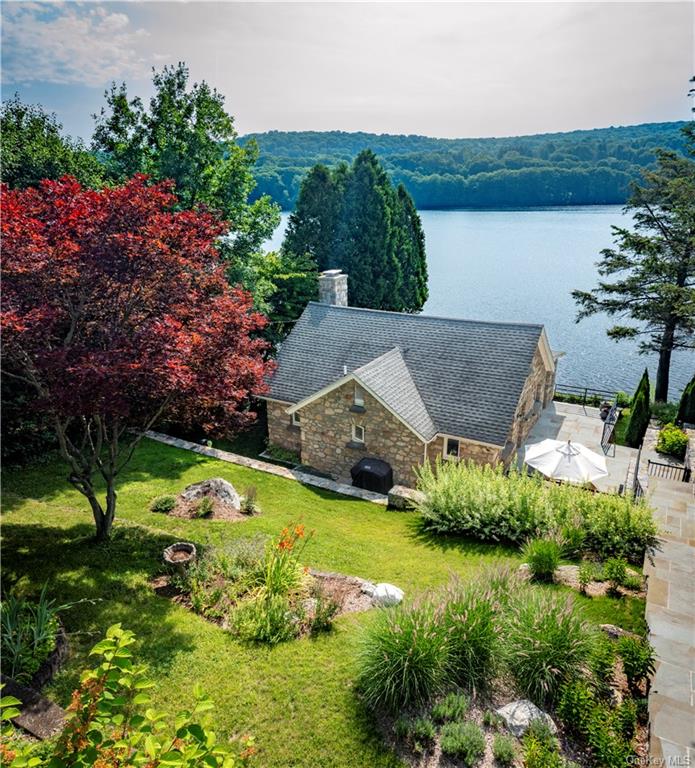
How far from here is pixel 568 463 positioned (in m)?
15.7

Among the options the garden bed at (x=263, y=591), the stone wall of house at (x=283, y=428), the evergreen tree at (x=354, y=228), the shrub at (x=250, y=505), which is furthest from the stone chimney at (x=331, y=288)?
the garden bed at (x=263, y=591)

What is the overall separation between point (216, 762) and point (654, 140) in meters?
111

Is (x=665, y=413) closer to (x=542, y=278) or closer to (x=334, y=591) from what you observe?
(x=334, y=591)

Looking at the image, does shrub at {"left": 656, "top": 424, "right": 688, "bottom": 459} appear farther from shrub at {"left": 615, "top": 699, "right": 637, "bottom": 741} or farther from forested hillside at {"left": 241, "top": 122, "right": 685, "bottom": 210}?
forested hillside at {"left": 241, "top": 122, "right": 685, "bottom": 210}

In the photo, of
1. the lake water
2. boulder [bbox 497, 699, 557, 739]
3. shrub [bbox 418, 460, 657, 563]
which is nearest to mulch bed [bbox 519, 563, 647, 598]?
shrub [bbox 418, 460, 657, 563]

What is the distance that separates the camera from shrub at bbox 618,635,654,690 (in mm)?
7297

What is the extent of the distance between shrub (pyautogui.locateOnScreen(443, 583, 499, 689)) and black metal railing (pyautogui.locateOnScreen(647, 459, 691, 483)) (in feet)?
43.6

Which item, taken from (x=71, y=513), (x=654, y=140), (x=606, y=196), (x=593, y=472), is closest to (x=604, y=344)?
(x=593, y=472)

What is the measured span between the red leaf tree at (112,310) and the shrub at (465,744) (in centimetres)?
621

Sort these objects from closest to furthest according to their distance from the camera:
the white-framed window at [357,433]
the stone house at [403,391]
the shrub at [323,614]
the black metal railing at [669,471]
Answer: the shrub at [323,614]
the black metal railing at [669,471]
the stone house at [403,391]
the white-framed window at [357,433]

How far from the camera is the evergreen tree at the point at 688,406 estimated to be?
23031 millimetres

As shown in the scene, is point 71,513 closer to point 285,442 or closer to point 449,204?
point 285,442

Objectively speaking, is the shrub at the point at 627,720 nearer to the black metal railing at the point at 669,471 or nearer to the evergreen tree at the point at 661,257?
the black metal railing at the point at 669,471

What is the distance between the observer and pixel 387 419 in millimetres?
18047
